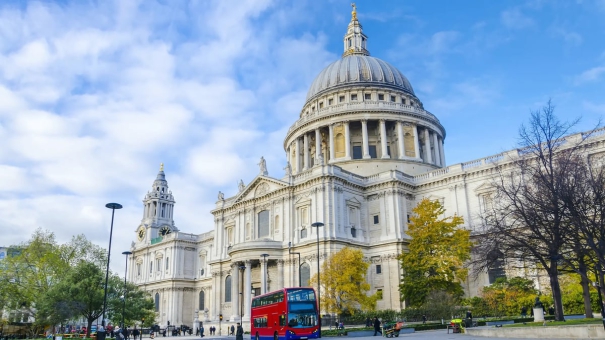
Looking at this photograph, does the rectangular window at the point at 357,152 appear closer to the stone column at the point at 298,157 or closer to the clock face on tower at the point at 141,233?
the stone column at the point at 298,157

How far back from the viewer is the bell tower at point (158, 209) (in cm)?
9775

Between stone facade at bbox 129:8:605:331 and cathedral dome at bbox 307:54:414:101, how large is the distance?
216 mm

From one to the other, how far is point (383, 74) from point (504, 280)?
1612 inches

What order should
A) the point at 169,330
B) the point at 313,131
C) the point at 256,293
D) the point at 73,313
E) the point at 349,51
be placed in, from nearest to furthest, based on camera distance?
the point at 73,313, the point at 256,293, the point at 313,131, the point at 169,330, the point at 349,51

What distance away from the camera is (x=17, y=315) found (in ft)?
179

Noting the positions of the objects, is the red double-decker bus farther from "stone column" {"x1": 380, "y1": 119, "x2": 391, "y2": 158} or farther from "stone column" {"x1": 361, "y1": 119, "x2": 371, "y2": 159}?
"stone column" {"x1": 380, "y1": 119, "x2": 391, "y2": 158}

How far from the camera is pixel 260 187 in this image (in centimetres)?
6488

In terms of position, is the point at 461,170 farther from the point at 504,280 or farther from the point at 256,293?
the point at 256,293

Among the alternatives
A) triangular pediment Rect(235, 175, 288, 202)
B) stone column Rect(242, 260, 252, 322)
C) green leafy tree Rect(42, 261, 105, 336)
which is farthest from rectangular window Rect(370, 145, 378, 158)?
green leafy tree Rect(42, 261, 105, 336)

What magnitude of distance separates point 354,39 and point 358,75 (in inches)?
520

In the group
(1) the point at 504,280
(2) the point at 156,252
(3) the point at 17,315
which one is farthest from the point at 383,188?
(2) the point at 156,252

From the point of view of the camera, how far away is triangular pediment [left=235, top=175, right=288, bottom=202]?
204 feet

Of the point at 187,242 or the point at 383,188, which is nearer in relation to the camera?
the point at 383,188

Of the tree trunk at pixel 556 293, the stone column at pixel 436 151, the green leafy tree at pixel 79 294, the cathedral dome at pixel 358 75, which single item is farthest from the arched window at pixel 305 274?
the cathedral dome at pixel 358 75
